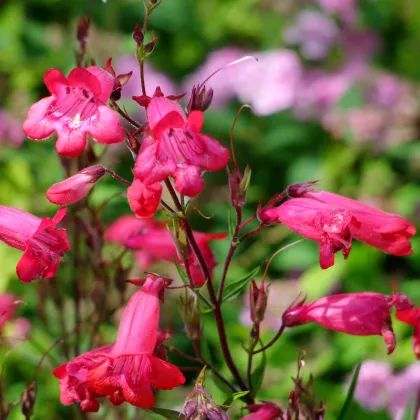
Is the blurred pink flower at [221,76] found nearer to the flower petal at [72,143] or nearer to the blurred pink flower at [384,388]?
the blurred pink flower at [384,388]

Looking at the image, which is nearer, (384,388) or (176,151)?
(176,151)

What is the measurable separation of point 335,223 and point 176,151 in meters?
0.26

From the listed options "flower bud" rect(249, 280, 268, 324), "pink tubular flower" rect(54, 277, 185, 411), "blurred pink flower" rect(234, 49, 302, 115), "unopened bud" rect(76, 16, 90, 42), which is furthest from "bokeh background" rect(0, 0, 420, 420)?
"pink tubular flower" rect(54, 277, 185, 411)

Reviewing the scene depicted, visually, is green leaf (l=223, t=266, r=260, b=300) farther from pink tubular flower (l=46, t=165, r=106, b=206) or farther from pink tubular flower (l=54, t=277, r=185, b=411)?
pink tubular flower (l=46, t=165, r=106, b=206)

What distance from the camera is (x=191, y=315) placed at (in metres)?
1.36

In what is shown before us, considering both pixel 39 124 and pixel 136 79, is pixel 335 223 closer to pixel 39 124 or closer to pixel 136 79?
pixel 39 124

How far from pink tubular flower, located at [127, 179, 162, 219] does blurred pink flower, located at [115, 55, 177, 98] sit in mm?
2399

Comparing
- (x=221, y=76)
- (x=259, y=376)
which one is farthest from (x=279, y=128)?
(x=259, y=376)

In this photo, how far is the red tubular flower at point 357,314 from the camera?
1368mm

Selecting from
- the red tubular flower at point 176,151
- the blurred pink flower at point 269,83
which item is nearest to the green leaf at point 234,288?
the red tubular flower at point 176,151

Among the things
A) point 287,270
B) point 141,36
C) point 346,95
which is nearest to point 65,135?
point 141,36

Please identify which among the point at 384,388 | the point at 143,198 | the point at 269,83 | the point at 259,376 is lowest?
the point at 384,388

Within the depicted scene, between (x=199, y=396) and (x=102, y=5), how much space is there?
3.21 metres

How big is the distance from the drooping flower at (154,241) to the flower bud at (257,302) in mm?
88
